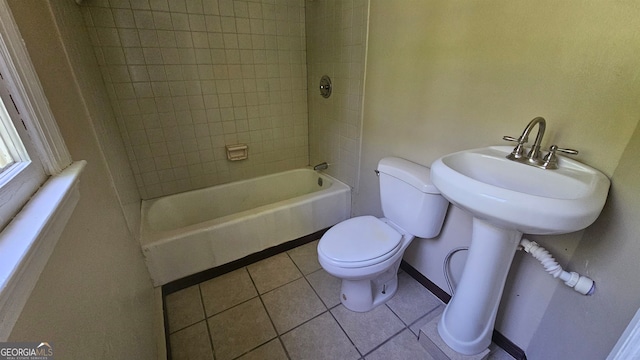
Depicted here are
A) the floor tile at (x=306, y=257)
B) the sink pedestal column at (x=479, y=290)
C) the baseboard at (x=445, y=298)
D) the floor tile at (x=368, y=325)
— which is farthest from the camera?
the floor tile at (x=306, y=257)

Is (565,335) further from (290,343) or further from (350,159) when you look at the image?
(350,159)

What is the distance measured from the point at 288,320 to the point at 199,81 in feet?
5.53

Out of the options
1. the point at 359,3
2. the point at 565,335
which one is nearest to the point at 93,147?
the point at 359,3

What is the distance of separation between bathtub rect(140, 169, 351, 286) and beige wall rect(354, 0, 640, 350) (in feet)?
2.22

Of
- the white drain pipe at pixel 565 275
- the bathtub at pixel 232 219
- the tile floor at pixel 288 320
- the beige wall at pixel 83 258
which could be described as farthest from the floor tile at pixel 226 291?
the white drain pipe at pixel 565 275

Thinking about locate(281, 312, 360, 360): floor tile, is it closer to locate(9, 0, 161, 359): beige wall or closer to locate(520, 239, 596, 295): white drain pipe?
locate(9, 0, 161, 359): beige wall

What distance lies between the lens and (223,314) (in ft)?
4.68

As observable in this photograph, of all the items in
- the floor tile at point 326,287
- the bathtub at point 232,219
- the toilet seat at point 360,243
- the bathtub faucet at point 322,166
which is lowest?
the floor tile at point 326,287

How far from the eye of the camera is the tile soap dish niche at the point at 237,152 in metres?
2.08

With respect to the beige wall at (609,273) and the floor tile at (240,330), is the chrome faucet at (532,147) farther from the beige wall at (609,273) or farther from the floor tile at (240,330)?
the floor tile at (240,330)

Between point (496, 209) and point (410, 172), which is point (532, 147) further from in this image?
point (410, 172)

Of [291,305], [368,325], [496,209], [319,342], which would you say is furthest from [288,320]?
[496,209]

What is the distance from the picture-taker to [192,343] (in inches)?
50.2

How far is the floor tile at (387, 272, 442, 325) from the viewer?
4.67 ft
